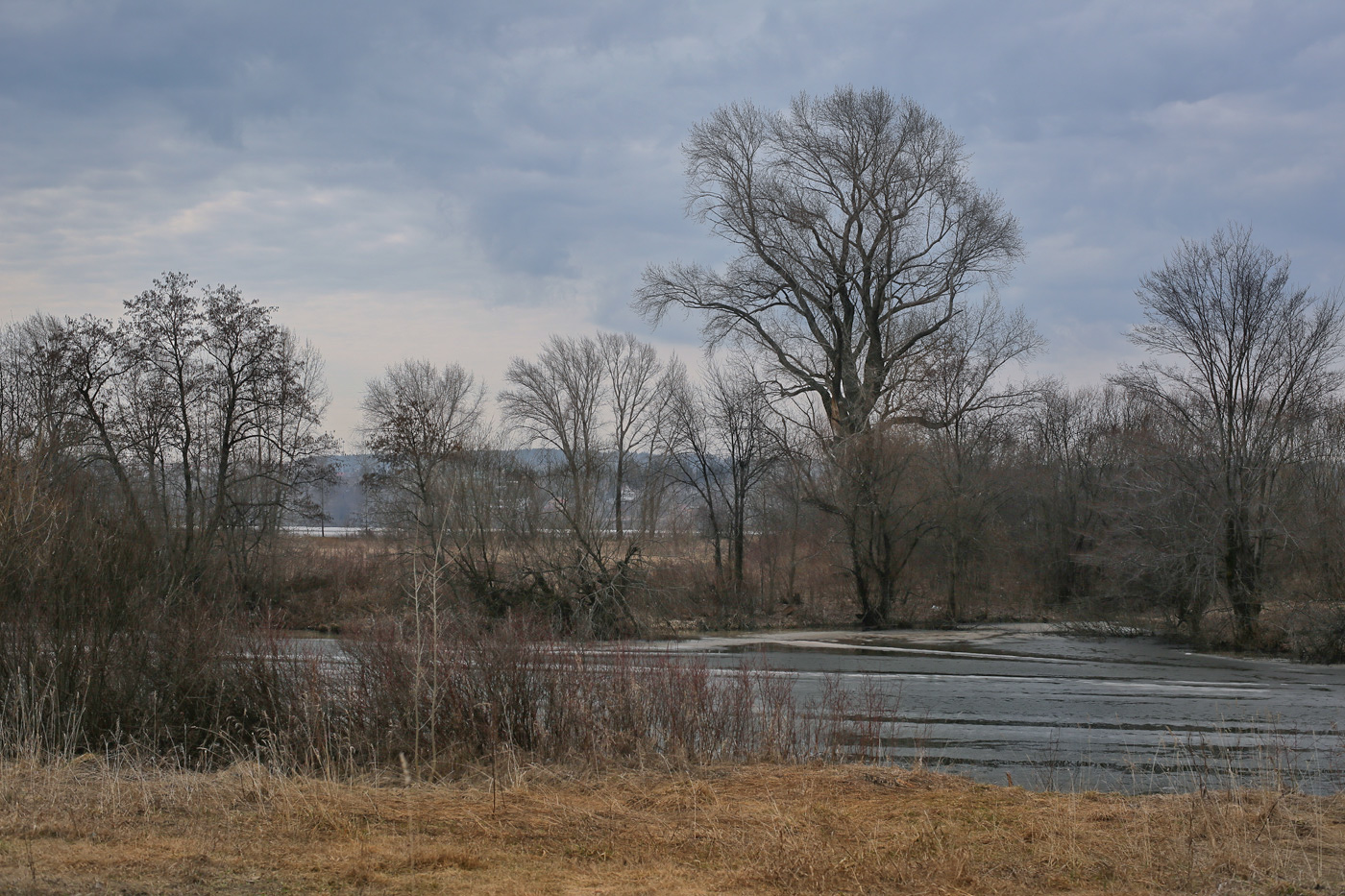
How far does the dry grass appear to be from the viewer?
20.6 ft

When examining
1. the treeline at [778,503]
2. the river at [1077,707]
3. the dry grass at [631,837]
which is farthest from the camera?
the treeline at [778,503]

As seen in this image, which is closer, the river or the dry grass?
the dry grass

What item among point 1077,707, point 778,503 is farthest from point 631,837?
point 778,503

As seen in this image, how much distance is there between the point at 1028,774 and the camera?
12008 mm

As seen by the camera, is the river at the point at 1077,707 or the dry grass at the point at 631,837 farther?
the river at the point at 1077,707

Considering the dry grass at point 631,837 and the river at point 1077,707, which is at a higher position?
the dry grass at point 631,837

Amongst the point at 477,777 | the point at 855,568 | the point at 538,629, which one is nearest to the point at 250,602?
the point at 855,568

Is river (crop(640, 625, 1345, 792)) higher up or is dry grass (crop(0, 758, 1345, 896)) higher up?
dry grass (crop(0, 758, 1345, 896))

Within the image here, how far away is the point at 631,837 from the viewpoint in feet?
24.8

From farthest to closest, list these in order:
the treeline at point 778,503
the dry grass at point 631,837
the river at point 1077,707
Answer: the treeline at point 778,503 < the river at point 1077,707 < the dry grass at point 631,837

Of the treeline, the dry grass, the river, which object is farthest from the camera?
the treeline

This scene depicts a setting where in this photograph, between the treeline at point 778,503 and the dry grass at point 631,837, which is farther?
the treeline at point 778,503

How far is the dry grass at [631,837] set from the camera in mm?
6270

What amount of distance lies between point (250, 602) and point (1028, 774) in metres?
30.6
